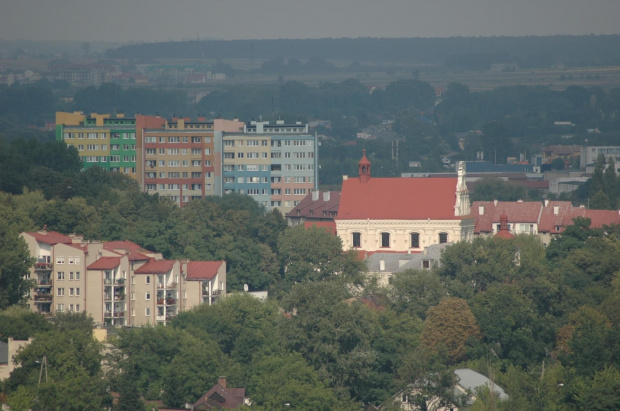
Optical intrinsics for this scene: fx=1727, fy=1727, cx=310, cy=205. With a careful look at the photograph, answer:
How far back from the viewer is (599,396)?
6481 cm

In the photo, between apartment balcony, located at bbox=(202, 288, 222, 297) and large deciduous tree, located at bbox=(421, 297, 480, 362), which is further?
apartment balcony, located at bbox=(202, 288, 222, 297)

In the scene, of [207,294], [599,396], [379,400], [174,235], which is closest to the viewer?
[599,396]

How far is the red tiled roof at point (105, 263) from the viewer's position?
83812 millimetres

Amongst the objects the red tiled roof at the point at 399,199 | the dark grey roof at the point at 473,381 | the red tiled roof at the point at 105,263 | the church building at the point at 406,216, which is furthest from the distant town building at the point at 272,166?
the dark grey roof at the point at 473,381

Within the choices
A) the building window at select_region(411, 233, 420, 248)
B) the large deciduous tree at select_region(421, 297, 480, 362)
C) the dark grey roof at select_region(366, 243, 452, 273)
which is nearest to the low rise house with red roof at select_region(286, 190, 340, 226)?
the building window at select_region(411, 233, 420, 248)

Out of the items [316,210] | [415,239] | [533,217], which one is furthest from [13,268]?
[533,217]

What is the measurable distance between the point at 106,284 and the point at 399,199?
2260cm

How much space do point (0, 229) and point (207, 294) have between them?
36.0 ft

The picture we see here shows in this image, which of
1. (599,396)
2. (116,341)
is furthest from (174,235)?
(599,396)

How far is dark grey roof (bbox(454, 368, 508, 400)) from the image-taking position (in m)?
68.6

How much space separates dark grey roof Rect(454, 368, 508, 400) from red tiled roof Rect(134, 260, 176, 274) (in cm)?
1879

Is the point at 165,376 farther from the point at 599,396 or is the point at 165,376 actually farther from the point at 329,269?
the point at 329,269

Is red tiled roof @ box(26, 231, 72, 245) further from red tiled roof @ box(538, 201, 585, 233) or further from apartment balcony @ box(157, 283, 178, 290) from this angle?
red tiled roof @ box(538, 201, 585, 233)

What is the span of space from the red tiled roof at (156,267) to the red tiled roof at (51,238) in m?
3.90
